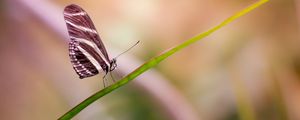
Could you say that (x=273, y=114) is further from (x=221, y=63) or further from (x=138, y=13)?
(x=138, y=13)

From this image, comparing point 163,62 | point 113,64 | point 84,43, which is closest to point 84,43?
point 84,43

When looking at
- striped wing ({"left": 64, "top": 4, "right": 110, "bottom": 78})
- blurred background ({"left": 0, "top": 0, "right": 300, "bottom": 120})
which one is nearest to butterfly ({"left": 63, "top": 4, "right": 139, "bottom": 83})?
striped wing ({"left": 64, "top": 4, "right": 110, "bottom": 78})

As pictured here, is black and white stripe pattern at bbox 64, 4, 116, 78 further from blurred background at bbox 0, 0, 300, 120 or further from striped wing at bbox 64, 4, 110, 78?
blurred background at bbox 0, 0, 300, 120

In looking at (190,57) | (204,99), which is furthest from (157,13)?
(204,99)

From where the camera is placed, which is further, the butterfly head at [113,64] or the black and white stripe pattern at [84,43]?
the butterfly head at [113,64]

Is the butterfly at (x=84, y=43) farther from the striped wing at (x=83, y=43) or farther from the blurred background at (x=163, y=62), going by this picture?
the blurred background at (x=163, y=62)

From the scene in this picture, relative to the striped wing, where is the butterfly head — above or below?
below

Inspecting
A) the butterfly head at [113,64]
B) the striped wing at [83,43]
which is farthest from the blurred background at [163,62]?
the striped wing at [83,43]
